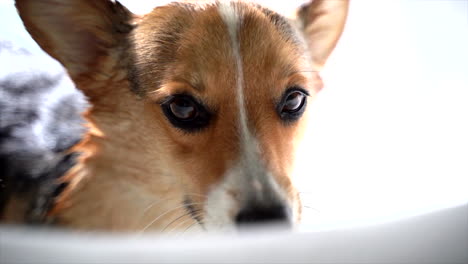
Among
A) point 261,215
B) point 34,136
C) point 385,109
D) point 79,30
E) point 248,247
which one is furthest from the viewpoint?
point 34,136

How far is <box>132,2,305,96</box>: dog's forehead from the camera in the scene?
120cm

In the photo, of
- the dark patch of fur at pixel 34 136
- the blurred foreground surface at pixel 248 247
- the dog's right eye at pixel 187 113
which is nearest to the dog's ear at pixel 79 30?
the dark patch of fur at pixel 34 136

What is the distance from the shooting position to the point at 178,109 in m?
1.20

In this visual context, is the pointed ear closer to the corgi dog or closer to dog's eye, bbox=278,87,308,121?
the corgi dog

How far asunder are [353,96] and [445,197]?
0.62 metres

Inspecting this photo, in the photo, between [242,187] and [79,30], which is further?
[79,30]

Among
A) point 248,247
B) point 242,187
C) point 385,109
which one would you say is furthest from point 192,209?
point 385,109

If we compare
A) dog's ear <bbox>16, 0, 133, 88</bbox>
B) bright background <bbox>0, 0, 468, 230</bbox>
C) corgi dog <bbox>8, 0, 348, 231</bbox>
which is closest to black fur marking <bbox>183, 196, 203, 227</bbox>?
corgi dog <bbox>8, 0, 348, 231</bbox>

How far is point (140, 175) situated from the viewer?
1.32 metres

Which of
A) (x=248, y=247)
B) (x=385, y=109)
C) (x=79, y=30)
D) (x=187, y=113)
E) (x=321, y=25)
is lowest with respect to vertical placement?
(x=248, y=247)

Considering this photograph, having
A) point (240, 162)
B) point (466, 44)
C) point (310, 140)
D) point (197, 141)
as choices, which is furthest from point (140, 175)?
point (466, 44)

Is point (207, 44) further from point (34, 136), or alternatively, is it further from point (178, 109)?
point (34, 136)

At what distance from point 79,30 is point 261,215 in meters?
0.72

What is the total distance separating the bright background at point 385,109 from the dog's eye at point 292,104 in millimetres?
166
